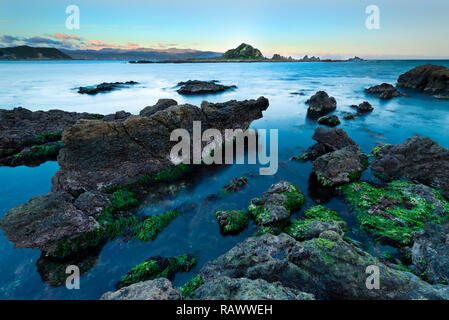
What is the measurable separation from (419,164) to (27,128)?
3792 cm

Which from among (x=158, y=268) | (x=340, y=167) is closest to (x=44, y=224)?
(x=158, y=268)

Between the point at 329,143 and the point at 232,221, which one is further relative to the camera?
the point at 329,143

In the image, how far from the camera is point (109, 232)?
11875 mm

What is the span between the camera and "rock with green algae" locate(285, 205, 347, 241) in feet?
33.3

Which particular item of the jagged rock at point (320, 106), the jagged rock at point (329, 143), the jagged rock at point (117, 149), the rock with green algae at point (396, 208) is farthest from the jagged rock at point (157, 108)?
the jagged rock at point (320, 106)

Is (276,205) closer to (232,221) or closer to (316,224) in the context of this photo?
(316,224)

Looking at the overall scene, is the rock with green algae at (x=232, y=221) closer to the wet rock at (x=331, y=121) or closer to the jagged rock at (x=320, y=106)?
the wet rock at (x=331, y=121)

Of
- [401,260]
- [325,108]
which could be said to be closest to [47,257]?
[401,260]

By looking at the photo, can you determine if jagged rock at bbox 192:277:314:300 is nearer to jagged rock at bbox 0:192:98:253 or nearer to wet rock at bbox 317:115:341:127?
jagged rock at bbox 0:192:98:253

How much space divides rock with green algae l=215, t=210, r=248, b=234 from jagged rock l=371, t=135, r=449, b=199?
40.6 ft

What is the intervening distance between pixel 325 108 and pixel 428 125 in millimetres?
15472

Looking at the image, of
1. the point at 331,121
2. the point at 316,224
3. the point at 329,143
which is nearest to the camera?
the point at 316,224

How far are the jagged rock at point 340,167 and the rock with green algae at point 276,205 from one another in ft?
11.3

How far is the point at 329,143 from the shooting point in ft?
69.4
